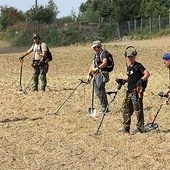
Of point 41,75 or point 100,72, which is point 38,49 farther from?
point 100,72

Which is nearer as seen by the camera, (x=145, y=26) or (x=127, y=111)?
(x=127, y=111)

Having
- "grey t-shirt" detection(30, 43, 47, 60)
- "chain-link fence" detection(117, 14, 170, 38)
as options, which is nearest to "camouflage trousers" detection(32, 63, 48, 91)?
"grey t-shirt" detection(30, 43, 47, 60)

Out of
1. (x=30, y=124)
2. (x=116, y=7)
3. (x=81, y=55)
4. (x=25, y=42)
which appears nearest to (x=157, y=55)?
(x=81, y=55)

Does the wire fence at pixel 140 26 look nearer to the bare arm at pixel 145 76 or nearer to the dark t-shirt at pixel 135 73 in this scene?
the dark t-shirt at pixel 135 73

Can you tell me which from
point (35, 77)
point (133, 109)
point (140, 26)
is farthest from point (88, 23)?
point (133, 109)

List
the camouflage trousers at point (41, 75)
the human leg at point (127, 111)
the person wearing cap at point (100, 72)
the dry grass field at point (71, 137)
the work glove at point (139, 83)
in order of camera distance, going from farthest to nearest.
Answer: the camouflage trousers at point (41, 75)
the person wearing cap at point (100, 72)
the human leg at point (127, 111)
the work glove at point (139, 83)
the dry grass field at point (71, 137)

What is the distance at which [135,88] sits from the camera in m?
8.71

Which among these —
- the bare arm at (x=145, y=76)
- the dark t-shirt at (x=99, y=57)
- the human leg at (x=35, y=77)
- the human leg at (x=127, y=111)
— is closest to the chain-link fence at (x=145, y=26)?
the human leg at (x=35, y=77)

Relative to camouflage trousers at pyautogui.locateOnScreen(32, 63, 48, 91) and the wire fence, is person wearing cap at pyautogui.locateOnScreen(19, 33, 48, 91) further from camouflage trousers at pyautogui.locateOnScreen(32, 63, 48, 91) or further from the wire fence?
the wire fence

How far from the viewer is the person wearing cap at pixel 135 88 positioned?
863 cm

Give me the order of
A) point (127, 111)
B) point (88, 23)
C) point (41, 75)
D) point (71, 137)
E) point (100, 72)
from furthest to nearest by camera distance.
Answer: point (88, 23) → point (41, 75) → point (100, 72) → point (127, 111) → point (71, 137)

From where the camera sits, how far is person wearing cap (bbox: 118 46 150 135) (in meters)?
8.63

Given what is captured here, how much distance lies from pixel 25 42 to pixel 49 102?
36530mm

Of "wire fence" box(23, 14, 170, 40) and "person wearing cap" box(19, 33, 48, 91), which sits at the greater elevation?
"wire fence" box(23, 14, 170, 40)
